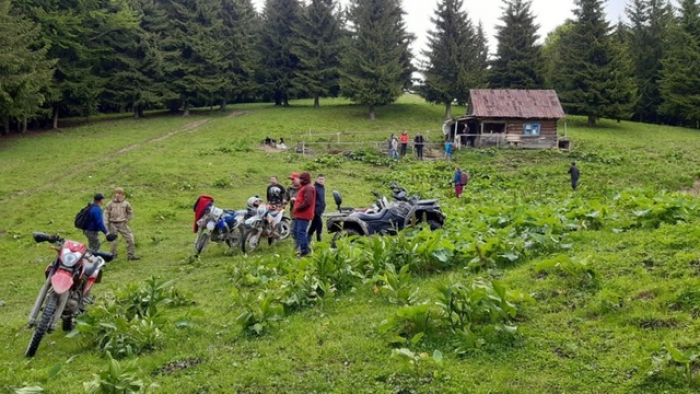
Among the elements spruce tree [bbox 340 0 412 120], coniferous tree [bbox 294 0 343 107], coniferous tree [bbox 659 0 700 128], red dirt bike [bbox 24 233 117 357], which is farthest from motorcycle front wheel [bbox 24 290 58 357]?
coniferous tree [bbox 659 0 700 128]

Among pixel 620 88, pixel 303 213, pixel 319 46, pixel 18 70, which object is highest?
pixel 319 46

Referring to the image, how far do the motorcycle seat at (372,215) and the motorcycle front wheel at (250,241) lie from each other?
2.36m

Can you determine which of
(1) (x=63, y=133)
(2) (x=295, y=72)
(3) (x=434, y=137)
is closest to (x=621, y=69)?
(3) (x=434, y=137)

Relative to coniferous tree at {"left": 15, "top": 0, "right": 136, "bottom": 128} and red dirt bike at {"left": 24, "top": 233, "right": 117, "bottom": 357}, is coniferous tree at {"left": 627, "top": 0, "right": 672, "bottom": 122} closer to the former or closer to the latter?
coniferous tree at {"left": 15, "top": 0, "right": 136, "bottom": 128}

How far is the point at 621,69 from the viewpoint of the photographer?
143 feet

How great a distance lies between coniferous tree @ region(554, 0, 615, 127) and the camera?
4328 cm

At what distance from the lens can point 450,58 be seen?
148ft

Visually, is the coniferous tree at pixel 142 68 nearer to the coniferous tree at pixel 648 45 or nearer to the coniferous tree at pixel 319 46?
the coniferous tree at pixel 319 46

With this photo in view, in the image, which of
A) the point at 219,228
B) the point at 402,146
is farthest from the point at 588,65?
the point at 219,228

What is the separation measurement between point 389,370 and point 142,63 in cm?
4352

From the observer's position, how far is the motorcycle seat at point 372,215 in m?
11.4

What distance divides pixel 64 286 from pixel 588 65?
45443 millimetres

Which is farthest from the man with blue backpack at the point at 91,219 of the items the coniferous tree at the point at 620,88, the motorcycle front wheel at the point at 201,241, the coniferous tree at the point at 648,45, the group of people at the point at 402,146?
the coniferous tree at the point at 648,45

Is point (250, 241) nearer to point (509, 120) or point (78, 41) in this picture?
point (509, 120)
